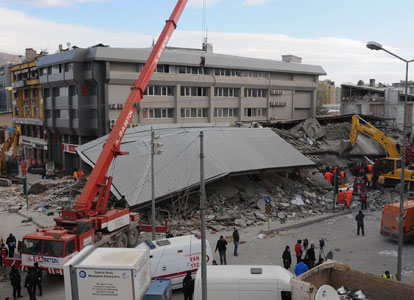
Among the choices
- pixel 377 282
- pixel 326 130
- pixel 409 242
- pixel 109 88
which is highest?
pixel 109 88

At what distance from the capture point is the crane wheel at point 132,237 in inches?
773

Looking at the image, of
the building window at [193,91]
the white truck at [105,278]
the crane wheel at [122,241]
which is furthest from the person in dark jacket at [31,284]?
the building window at [193,91]

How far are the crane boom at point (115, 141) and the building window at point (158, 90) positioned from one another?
21004 mm

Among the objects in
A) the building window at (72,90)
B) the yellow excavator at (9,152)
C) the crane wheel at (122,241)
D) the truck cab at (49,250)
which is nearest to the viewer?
the truck cab at (49,250)

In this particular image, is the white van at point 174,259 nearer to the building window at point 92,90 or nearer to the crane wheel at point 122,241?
the crane wheel at point 122,241

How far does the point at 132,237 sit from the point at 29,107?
45.8 metres

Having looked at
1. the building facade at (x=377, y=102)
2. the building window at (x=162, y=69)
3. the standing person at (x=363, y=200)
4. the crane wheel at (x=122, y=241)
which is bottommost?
the crane wheel at (x=122, y=241)

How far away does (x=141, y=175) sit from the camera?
23.9 meters

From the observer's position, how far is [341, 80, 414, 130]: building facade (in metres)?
53.5

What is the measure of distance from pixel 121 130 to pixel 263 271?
369 inches

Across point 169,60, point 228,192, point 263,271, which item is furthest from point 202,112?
point 263,271

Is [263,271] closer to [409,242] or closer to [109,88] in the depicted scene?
[409,242]

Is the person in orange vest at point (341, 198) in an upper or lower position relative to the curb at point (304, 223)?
upper

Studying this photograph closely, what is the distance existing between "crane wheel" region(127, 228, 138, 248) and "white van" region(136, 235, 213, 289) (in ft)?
15.5
